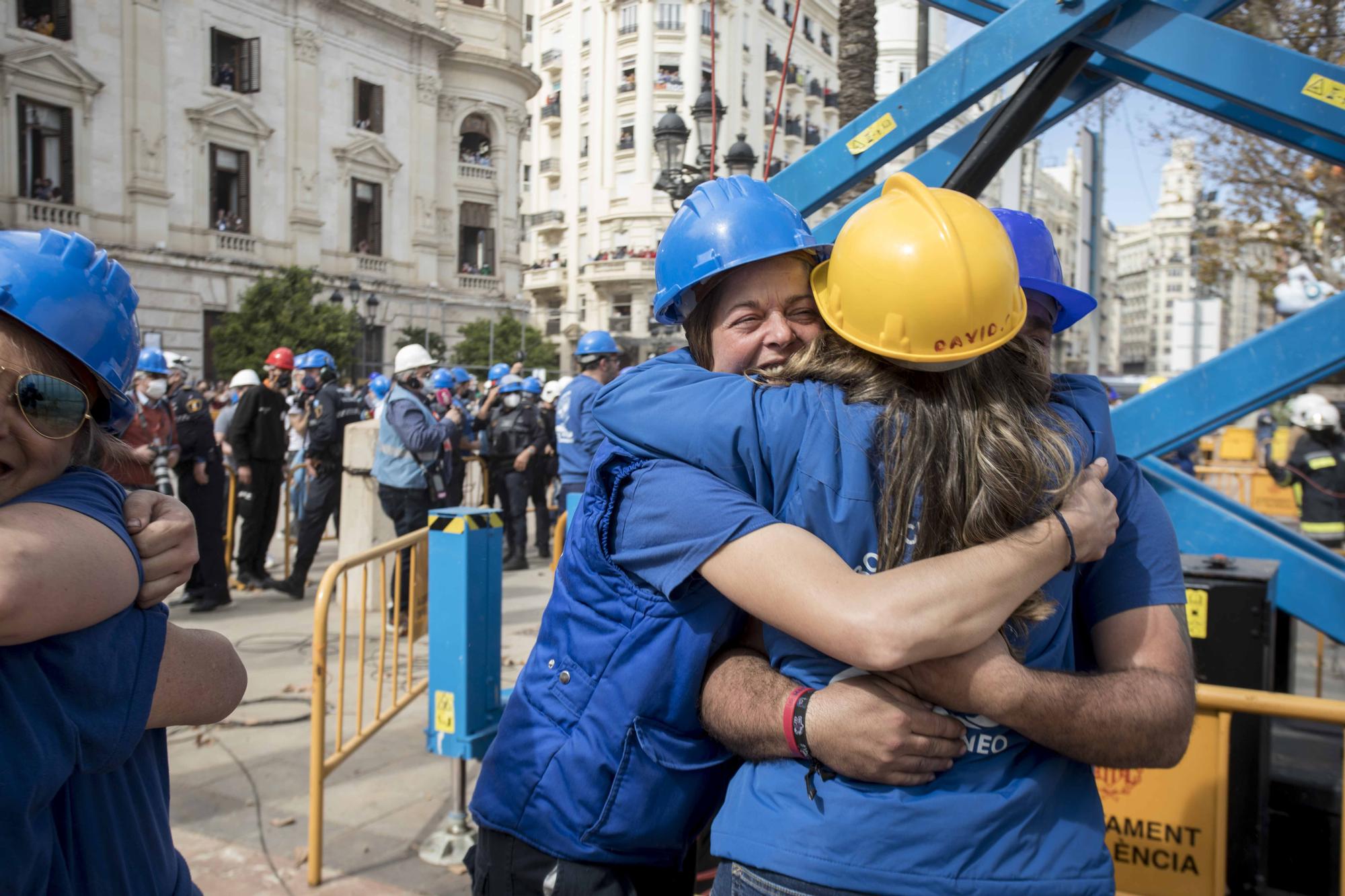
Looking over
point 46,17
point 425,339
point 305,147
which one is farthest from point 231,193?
point 425,339

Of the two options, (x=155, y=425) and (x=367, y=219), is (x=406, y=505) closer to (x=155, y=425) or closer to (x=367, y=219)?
(x=155, y=425)

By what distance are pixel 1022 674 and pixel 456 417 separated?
9.93 meters

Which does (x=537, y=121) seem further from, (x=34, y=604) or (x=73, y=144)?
(x=34, y=604)

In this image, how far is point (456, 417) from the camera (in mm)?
10891

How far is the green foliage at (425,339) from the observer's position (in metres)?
38.4

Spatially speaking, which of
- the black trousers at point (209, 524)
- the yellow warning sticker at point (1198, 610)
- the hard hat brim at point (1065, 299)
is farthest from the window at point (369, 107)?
the hard hat brim at point (1065, 299)

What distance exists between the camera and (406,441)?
761cm

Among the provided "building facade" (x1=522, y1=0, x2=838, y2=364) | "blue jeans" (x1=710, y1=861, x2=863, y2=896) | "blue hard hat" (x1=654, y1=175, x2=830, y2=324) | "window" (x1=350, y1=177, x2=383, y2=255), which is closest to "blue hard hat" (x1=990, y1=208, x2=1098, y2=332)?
"blue hard hat" (x1=654, y1=175, x2=830, y2=324)

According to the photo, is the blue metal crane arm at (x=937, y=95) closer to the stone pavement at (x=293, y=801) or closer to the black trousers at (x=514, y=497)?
Answer: the stone pavement at (x=293, y=801)

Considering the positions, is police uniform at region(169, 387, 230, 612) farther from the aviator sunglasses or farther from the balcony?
the balcony

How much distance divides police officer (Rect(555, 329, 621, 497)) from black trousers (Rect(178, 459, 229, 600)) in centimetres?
292

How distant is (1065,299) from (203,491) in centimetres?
762

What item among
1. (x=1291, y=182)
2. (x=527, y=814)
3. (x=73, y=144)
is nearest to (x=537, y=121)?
(x=73, y=144)

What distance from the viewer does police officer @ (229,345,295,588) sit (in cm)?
849
